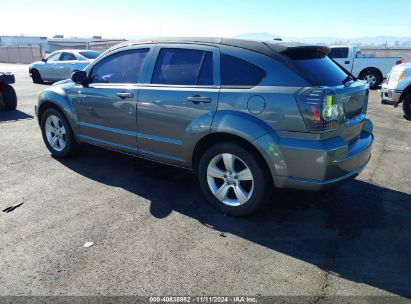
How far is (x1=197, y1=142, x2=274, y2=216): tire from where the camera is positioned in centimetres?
344

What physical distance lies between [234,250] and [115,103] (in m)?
2.45

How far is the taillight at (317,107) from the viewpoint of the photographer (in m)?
3.03

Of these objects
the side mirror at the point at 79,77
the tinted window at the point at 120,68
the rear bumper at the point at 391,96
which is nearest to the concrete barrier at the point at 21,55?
the rear bumper at the point at 391,96

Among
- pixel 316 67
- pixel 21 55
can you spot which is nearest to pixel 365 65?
pixel 316 67

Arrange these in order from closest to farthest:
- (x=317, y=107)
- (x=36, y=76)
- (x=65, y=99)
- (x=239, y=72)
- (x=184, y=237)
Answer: (x=317, y=107) → (x=184, y=237) → (x=239, y=72) → (x=65, y=99) → (x=36, y=76)

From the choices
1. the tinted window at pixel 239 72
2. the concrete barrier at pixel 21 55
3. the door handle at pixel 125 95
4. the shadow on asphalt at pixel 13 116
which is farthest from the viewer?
the concrete barrier at pixel 21 55

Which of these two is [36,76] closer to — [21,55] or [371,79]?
[371,79]

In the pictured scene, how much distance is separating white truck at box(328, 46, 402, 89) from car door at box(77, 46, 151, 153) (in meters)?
12.7

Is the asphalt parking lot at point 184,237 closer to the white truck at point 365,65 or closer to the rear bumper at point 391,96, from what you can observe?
the rear bumper at point 391,96

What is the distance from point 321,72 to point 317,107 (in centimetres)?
56

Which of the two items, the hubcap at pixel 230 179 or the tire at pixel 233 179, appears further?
the hubcap at pixel 230 179

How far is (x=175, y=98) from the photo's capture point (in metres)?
3.84

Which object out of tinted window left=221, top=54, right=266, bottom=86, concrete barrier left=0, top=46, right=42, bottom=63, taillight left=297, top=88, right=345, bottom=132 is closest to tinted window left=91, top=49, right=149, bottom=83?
tinted window left=221, top=54, right=266, bottom=86

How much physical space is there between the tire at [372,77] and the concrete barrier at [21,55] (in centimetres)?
3725
